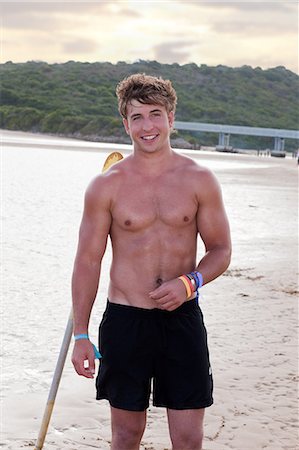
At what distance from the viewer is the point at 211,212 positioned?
378 cm

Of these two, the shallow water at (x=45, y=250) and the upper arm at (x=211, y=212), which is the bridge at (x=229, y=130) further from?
the upper arm at (x=211, y=212)

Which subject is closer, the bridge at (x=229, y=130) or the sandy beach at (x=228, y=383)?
the sandy beach at (x=228, y=383)

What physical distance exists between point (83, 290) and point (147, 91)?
2.75 feet

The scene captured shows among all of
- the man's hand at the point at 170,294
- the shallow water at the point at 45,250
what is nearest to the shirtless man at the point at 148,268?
the man's hand at the point at 170,294

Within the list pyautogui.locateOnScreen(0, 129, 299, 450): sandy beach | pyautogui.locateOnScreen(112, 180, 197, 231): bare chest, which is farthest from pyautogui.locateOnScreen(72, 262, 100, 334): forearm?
pyautogui.locateOnScreen(0, 129, 299, 450): sandy beach

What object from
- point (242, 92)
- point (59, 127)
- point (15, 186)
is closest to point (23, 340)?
point (15, 186)

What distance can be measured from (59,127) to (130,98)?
10188 cm

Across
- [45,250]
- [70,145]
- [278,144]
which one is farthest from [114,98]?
[45,250]

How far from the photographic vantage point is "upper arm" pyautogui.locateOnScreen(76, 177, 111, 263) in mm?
3727

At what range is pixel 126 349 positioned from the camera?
3.72 m

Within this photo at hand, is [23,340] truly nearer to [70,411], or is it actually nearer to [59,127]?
[70,411]

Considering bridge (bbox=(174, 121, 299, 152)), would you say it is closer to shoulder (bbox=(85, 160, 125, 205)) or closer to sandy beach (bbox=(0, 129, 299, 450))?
sandy beach (bbox=(0, 129, 299, 450))

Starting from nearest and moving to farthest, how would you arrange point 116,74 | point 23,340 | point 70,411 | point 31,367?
point 70,411
point 31,367
point 23,340
point 116,74

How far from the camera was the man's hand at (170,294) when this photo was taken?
3.56 m
